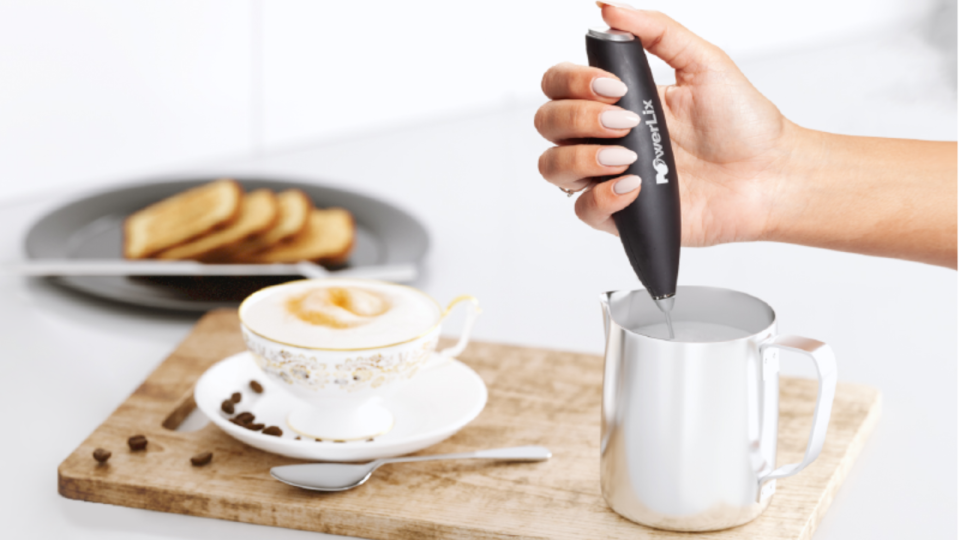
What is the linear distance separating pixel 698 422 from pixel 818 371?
0.09 meters

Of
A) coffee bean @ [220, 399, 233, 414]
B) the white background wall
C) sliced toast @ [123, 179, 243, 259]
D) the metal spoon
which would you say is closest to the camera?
the metal spoon

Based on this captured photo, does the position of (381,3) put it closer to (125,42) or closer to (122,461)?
(125,42)

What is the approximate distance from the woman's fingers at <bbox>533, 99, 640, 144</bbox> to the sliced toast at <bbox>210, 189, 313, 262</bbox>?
0.60m

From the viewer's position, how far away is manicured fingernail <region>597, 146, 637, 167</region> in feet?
2.30

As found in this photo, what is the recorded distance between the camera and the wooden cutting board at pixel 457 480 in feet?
2.44

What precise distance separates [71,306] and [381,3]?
4.54ft

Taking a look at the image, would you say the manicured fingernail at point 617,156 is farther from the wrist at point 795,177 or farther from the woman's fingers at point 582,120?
the wrist at point 795,177

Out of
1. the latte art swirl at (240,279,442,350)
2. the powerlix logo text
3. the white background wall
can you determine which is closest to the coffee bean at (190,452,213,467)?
the latte art swirl at (240,279,442,350)

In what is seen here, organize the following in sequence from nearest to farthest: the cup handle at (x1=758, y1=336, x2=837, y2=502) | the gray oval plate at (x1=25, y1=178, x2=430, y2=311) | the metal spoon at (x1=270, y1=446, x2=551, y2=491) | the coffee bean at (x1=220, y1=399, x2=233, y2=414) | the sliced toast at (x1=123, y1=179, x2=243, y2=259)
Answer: the cup handle at (x1=758, y1=336, x2=837, y2=502) < the metal spoon at (x1=270, y1=446, x2=551, y2=491) < the coffee bean at (x1=220, y1=399, x2=233, y2=414) < the gray oval plate at (x1=25, y1=178, x2=430, y2=311) < the sliced toast at (x1=123, y1=179, x2=243, y2=259)

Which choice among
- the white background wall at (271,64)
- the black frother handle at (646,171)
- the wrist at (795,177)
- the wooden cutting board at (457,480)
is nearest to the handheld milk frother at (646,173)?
the black frother handle at (646,171)

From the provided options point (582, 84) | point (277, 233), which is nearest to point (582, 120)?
point (582, 84)

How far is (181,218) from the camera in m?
1.38

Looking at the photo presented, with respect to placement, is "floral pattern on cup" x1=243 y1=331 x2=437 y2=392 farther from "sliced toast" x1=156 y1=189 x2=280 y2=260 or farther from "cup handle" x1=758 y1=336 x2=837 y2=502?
"sliced toast" x1=156 y1=189 x2=280 y2=260

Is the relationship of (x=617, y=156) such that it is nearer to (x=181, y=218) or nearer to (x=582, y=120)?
(x=582, y=120)
